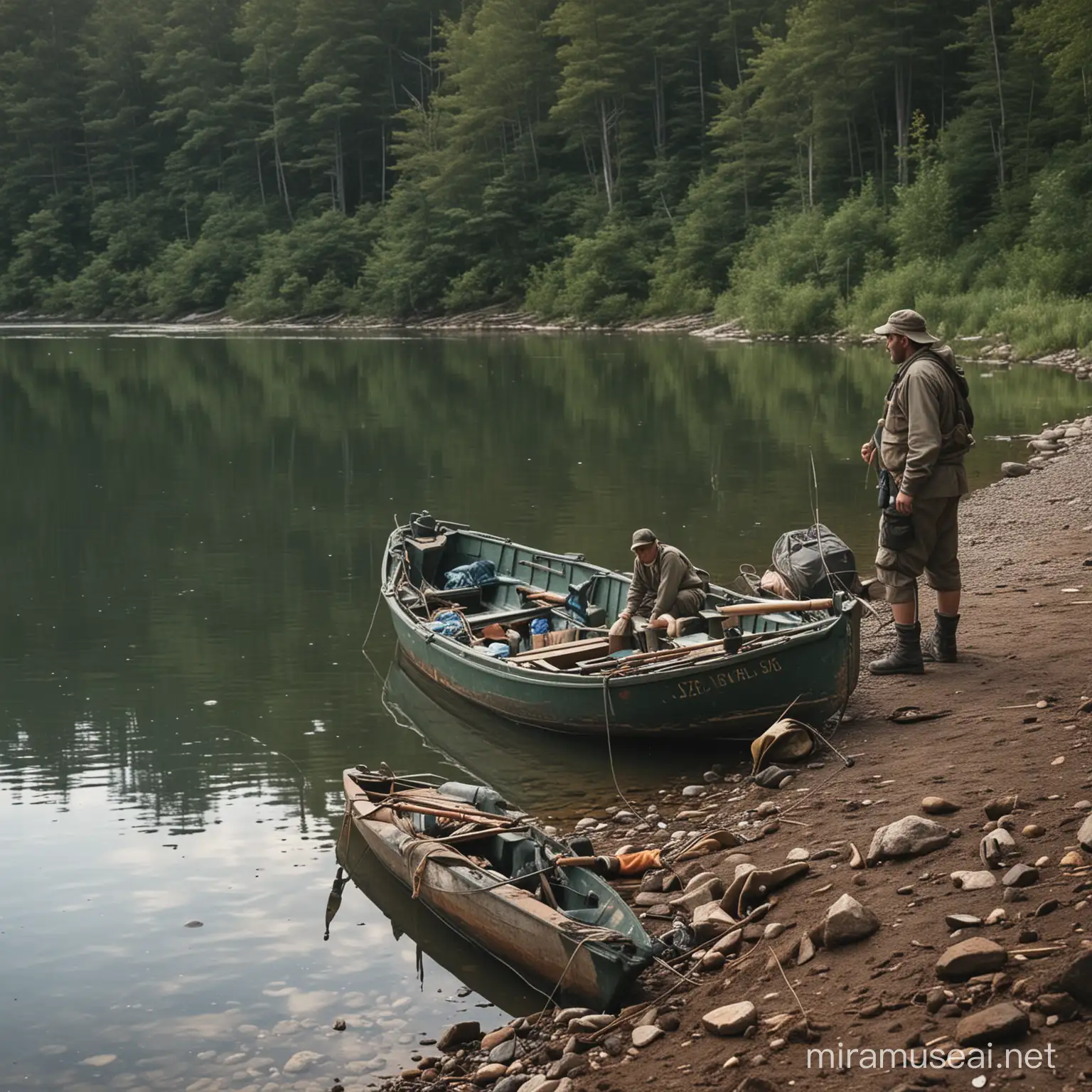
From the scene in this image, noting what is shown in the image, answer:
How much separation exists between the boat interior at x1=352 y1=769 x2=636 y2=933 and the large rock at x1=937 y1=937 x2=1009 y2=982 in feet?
5.91

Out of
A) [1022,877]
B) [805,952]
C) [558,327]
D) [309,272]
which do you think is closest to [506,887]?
[805,952]

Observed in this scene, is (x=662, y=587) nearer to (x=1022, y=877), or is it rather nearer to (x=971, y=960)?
(x=1022, y=877)

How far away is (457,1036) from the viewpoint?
22.1ft

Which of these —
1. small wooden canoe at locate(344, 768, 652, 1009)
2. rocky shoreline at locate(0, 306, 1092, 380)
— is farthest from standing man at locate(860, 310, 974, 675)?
rocky shoreline at locate(0, 306, 1092, 380)

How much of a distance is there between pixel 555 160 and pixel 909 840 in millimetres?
69373

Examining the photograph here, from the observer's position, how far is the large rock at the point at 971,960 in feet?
16.8

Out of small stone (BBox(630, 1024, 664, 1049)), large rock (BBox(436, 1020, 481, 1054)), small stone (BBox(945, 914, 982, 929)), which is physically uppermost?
small stone (BBox(945, 914, 982, 929))

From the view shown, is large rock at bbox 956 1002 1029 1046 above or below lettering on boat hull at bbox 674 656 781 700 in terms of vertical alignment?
above

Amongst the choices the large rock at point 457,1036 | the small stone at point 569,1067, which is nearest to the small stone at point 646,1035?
the small stone at point 569,1067

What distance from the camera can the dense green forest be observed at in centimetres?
4878

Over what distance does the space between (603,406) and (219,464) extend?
9738 millimetres

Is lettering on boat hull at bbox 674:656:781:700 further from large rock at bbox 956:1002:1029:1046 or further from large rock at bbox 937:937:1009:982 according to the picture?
large rock at bbox 956:1002:1029:1046

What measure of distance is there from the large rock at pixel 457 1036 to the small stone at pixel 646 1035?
3.70 ft

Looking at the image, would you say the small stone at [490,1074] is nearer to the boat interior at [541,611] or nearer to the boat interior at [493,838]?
the boat interior at [493,838]
